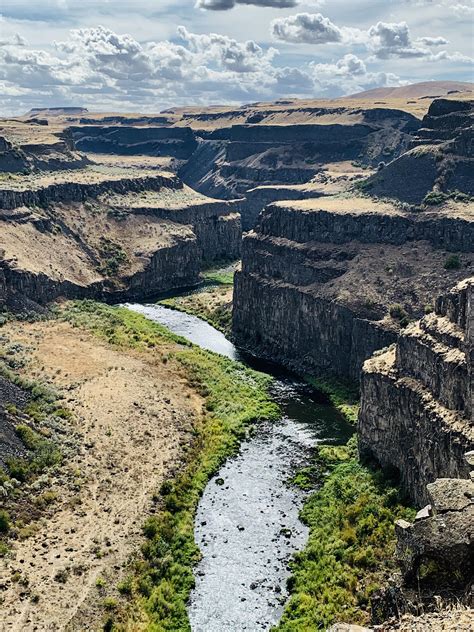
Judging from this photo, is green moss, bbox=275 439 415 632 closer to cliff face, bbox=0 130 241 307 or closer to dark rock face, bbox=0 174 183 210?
cliff face, bbox=0 130 241 307

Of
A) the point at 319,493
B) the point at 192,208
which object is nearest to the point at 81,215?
the point at 192,208

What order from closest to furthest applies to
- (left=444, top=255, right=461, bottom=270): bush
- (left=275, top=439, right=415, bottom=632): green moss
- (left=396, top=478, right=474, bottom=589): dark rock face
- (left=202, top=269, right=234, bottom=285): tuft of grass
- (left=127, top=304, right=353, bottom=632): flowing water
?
1. (left=396, top=478, right=474, bottom=589): dark rock face
2. (left=275, top=439, right=415, bottom=632): green moss
3. (left=127, top=304, right=353, bottom=632): flowing water
4. (left=444, top=255, right=461, bottom=270): bush
5. (left=202, top=269, right=234, bottom=285): tuft of grass

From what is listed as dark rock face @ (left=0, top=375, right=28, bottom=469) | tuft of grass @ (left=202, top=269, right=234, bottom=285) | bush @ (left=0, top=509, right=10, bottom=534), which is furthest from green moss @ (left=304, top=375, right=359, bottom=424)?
tuft of grass @ (left=202, top=269, right=234, bottom=285)

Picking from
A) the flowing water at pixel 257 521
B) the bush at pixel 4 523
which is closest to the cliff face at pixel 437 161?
the flowing water at pixel 257 521

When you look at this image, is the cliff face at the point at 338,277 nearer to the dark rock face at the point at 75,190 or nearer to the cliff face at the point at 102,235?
the cliff face at the point at 102,235

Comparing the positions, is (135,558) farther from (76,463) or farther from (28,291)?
(28,291)

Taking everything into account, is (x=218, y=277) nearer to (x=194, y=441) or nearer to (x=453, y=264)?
(x=453, y=264)

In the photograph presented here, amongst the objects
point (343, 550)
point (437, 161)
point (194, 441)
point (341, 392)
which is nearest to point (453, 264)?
point (341, 392)
